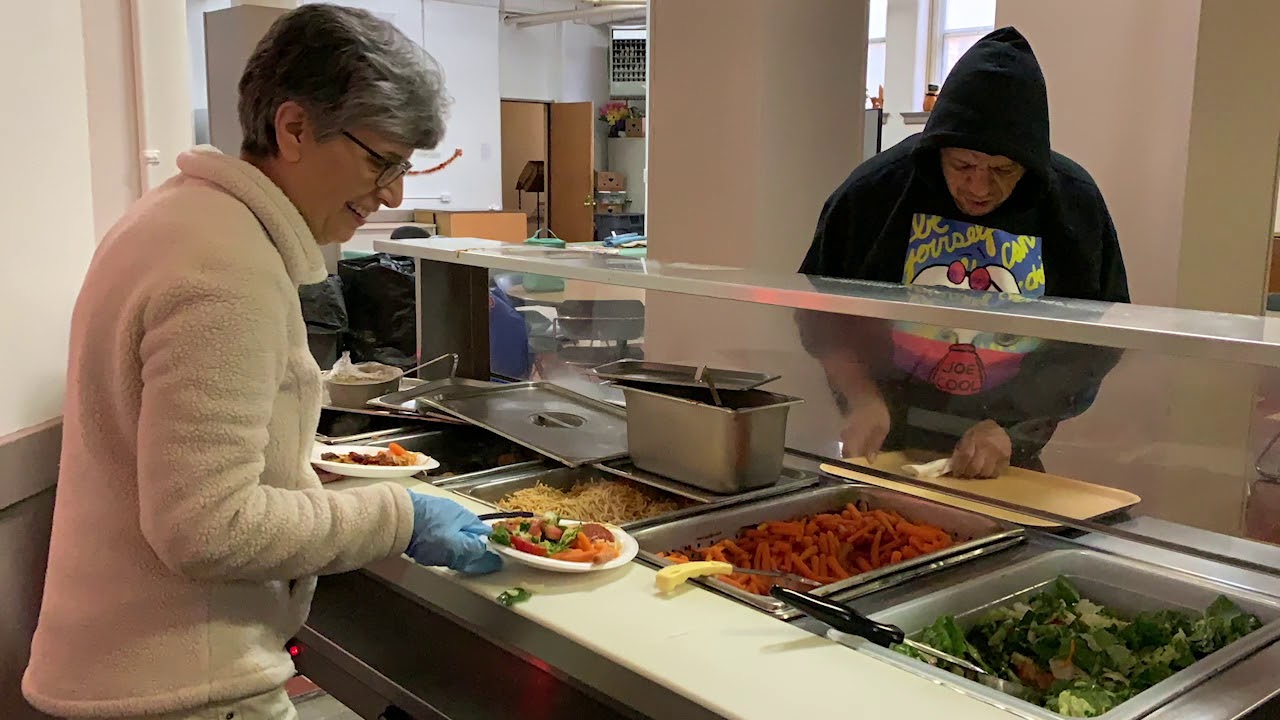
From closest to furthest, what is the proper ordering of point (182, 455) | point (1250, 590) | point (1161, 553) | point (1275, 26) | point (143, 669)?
point (182, 455), point (143, 669), point (1250, 590), point (1161, 553), point (1275, 26)

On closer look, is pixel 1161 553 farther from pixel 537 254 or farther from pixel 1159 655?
pixel 537 254

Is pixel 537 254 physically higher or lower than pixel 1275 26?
lower

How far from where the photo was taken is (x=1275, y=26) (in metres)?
2.26

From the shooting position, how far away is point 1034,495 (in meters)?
1.53

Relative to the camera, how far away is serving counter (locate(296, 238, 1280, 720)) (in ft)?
3.21

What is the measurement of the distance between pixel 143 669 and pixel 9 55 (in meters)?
0.79

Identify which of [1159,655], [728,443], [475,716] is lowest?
[475,716]

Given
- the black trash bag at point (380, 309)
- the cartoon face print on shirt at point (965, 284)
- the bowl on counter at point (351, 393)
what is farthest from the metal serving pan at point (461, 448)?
the black trash bag at point (380, 309)

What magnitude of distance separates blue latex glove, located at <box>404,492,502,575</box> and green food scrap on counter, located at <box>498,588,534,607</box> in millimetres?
71

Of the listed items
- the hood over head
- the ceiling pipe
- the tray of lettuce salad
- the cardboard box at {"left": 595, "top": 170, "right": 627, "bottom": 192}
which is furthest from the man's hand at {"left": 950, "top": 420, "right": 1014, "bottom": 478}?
the cardboard box at {"left": 595, "top": 170, "right": 627, "bottom": 192}

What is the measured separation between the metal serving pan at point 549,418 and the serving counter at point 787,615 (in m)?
0.20

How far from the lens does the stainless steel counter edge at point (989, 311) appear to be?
1066 mm

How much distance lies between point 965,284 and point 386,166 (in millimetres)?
1192

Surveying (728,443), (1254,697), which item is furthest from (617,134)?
(1254,697)
